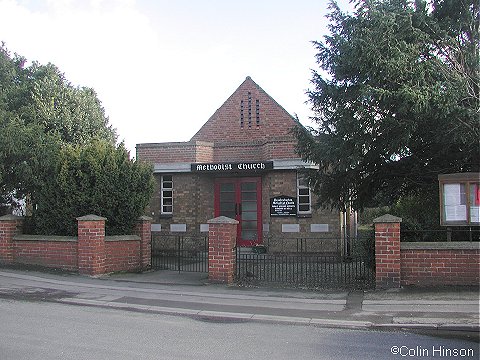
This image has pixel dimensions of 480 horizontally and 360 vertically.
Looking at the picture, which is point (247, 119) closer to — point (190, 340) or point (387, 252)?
point (387, 252)

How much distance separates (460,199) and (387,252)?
179cm

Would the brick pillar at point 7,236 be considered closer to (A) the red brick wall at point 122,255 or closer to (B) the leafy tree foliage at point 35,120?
(B) the leafy tree foliage at point 35,120

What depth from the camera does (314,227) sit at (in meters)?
16.0

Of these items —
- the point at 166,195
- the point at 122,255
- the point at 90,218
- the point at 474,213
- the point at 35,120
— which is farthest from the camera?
the point at 166,195

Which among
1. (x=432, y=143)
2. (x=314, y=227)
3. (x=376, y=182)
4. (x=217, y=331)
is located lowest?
(x=217, y=331)

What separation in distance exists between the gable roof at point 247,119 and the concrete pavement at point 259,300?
901 cm

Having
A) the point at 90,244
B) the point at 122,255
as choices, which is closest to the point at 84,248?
the point at 90,244

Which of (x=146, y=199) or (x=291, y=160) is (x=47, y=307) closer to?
(x=146, y=199)

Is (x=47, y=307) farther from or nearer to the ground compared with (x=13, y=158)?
nearer to the ground

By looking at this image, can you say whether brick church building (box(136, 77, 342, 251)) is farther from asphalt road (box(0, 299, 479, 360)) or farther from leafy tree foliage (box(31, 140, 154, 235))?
asphalt road (box(0, 299, 479, 360))

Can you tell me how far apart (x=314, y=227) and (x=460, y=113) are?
25.8 ft

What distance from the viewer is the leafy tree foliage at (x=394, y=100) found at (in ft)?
29.5

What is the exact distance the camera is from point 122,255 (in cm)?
1253

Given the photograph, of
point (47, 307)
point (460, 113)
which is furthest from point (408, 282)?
point (47, 307)
